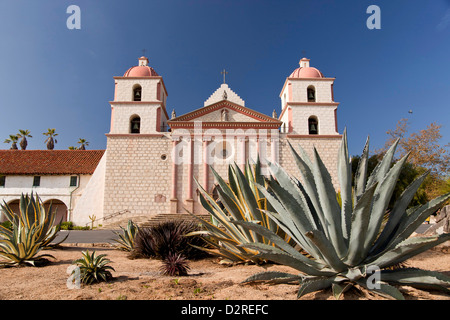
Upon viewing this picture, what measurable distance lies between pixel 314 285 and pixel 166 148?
61.2 ft

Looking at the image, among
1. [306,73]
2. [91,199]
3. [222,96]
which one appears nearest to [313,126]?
[306,73]

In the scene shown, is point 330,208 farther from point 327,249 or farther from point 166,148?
point 166,148

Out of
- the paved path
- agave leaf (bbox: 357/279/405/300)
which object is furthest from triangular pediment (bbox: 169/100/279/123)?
agave leaf (bbox: 357/279/405/300)

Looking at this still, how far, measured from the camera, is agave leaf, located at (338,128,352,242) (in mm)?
2252

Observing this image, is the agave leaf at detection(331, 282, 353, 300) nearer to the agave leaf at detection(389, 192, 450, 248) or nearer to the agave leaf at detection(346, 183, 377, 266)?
the agave leaf at detection(346, 183, 377, 266)

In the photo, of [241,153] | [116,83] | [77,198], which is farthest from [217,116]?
[77,198]

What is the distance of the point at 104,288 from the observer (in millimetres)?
2875

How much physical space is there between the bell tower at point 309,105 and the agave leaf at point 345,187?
1836 cm

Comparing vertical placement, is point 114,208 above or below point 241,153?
below

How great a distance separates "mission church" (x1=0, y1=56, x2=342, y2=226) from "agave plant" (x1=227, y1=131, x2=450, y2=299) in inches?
662

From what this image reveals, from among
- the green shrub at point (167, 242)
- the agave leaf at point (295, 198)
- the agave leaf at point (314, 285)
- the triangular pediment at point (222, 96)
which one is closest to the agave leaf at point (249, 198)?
the agave leaf at point (295, 198)

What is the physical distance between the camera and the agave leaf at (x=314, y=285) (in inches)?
76.9
